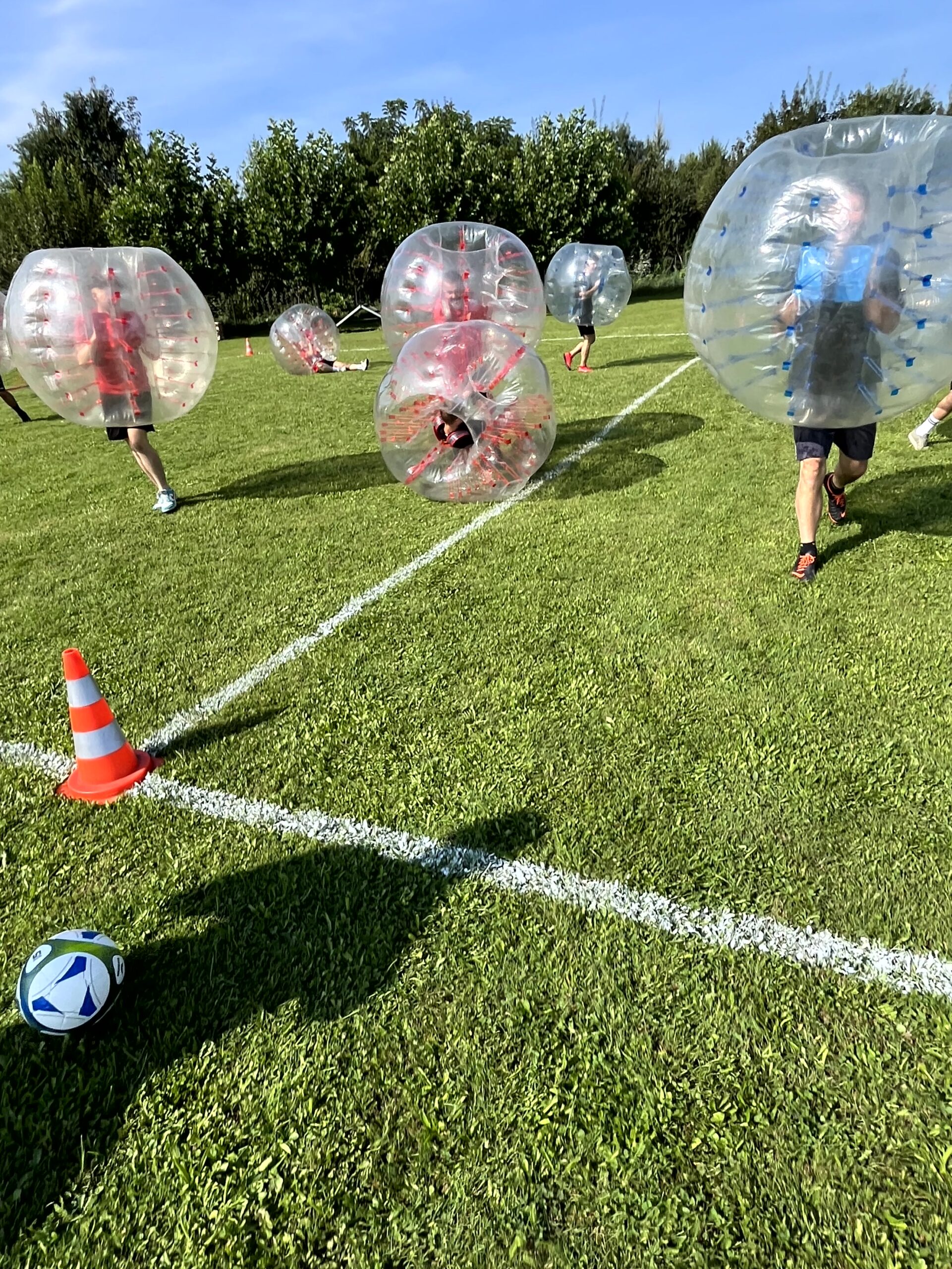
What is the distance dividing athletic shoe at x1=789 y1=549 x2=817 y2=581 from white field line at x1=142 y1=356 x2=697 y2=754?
241 cm

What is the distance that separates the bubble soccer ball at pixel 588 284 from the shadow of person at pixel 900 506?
24.5ft

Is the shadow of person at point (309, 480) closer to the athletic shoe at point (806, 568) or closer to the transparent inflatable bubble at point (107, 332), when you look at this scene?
the transparent inflatable bubble at point (107, 332)

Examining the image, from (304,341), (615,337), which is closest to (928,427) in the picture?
(304,341)

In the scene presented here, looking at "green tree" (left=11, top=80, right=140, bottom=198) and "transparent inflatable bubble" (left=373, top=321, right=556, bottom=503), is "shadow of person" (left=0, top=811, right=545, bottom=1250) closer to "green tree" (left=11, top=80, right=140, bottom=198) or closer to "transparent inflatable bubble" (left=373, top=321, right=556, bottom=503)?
"transparent inflatable bubble" (left=373, top=321, right=556, bottom=503)

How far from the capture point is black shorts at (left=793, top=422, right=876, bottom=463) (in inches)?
174

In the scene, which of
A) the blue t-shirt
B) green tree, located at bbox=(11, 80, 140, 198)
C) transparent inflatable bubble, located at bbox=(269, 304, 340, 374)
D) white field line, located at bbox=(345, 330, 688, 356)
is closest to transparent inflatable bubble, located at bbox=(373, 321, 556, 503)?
the blue t-shirt

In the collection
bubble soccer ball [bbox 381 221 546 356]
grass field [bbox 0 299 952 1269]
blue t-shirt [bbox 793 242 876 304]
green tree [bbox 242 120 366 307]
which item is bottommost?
grass field [bbox 0 299 952 1269]

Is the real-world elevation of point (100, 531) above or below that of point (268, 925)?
above

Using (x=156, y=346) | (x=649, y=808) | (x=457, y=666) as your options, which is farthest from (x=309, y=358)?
(x=649, y=808)

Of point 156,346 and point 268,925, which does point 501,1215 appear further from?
point 156,346

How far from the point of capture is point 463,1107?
6.32 feet

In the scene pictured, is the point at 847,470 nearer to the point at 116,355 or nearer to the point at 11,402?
the point at 116,355

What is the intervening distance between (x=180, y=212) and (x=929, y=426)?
34493 mm

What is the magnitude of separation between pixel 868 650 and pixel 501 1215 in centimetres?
314
